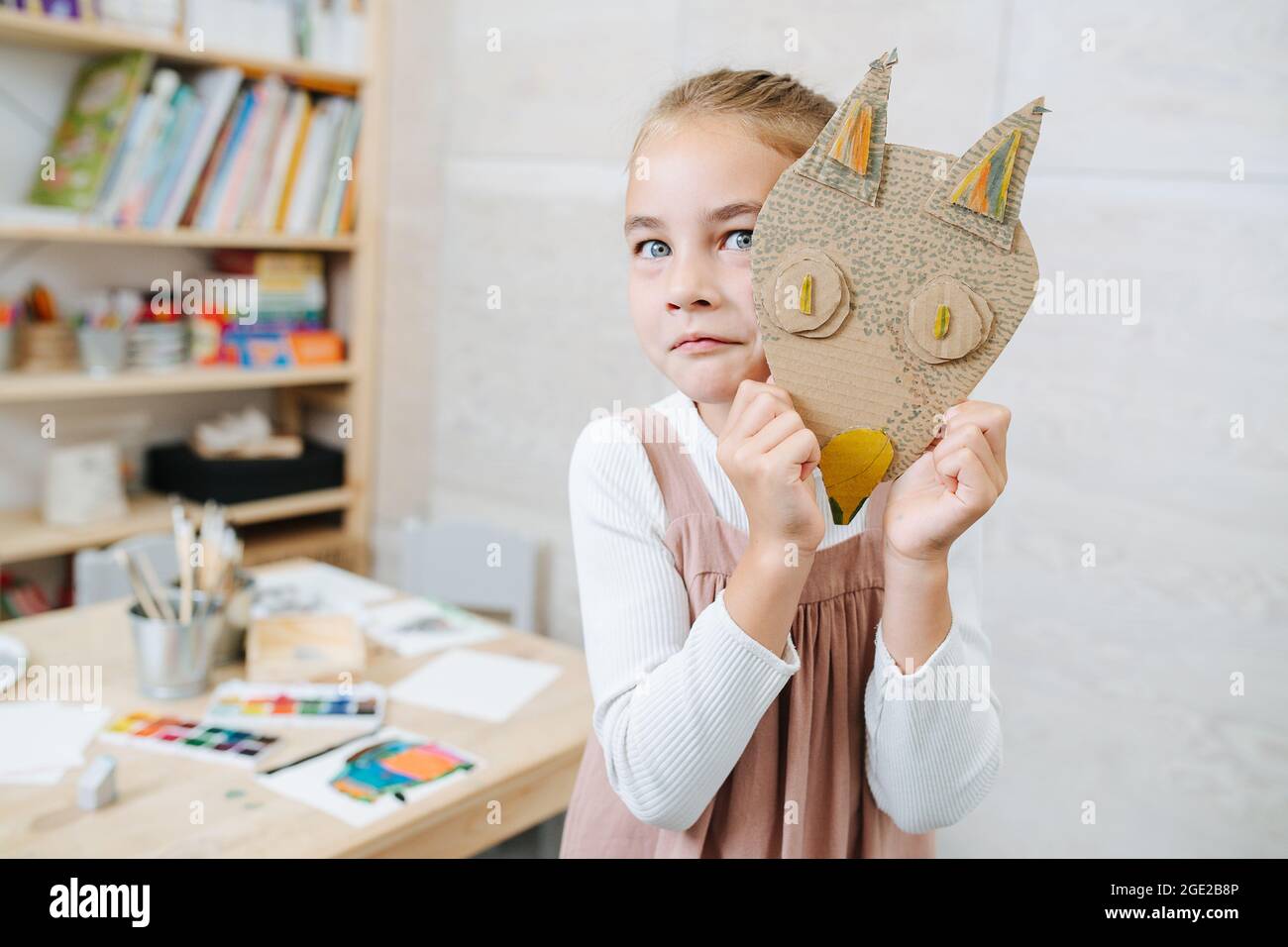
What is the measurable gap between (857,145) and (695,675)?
0.36 meters

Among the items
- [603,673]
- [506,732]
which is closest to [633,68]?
[506,732]

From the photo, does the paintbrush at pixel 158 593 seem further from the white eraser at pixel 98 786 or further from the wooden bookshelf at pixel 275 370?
the wooden bookshelf at pixel 275 370

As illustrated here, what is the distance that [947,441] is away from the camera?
0.67 metres

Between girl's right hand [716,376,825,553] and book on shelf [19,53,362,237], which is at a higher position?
book on shelf [19,53,362,237]

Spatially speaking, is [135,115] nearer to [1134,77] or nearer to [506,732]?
[506,732]

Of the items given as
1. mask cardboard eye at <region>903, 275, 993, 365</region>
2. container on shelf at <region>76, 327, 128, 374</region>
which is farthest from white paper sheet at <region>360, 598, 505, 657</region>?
mask cardboard eye at <region>903, 275, 993, 365</region>

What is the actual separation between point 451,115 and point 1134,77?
1670 mm

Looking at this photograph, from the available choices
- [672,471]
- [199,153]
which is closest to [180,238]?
[199,153]

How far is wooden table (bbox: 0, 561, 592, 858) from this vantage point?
3.85ft

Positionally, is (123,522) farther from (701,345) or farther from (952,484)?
(952,484)

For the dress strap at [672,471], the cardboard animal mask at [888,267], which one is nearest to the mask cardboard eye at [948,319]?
the cardboard animal mask at [888,267]

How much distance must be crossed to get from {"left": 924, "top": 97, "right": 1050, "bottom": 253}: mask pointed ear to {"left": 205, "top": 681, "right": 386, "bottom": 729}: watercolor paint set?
1.13m

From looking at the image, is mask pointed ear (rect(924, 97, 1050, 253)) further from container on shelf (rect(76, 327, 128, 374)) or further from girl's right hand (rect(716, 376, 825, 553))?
container on shelf (rect(76, 327, 128, 374))

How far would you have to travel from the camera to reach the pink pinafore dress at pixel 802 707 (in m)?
0.82
